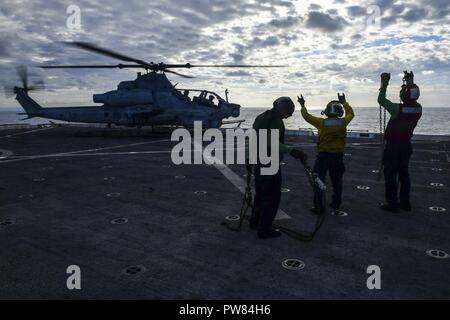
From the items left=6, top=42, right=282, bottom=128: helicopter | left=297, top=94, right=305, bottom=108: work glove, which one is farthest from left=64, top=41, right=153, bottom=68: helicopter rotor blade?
left=297, top=94, right=305, bottom=108: work glove

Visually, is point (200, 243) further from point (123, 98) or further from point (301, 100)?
point (123, 98)

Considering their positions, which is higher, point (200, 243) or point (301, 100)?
point (301, 100)

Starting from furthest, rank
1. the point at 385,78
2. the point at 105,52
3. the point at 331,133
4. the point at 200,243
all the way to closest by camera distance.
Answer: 1. the point at 105,52
2. the point at 331,133
3. the point at 385,78
4. the point at 200,243

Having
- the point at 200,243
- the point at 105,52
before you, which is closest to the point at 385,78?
the point at 200,243

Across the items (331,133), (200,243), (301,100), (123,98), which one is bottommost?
(200,243)

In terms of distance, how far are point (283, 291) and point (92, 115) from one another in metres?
23.0

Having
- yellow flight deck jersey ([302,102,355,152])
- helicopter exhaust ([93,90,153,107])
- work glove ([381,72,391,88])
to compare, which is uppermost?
helicopter exhaust ([93,90,153,107])

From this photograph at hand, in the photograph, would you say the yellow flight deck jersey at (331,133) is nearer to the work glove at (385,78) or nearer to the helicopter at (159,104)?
the work glove at (385,78)

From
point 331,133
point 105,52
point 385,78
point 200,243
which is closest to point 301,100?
point 331,133

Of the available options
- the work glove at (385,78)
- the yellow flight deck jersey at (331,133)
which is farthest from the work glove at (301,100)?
the work glove at (385,78)

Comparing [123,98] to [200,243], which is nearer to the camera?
[200,243]

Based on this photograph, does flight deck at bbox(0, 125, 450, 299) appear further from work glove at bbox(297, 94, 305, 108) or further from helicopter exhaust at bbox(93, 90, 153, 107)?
helicopter exhaust at bbox(93, 90, 153, 107)

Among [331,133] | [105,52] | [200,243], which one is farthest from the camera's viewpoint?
[105,52]

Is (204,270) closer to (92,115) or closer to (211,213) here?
(211,213)
